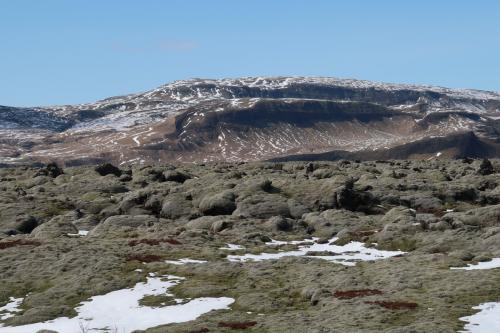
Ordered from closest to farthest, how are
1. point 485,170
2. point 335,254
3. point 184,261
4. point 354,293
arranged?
point 354,293 → point 184,261 → point 335,254 → point 485,170

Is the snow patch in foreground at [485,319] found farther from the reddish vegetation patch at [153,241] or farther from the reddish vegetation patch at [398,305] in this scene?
the reddish vegetation patch at [153,241]

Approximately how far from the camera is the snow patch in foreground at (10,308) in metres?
44.8

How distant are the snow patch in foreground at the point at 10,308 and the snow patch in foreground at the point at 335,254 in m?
18.6

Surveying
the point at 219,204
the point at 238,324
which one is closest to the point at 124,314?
the point at 238,324

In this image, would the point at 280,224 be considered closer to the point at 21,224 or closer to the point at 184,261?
the point at 184,261

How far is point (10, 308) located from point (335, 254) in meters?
28.3

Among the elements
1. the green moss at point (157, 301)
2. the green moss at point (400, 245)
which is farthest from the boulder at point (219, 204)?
the green moss at point (157, 301)

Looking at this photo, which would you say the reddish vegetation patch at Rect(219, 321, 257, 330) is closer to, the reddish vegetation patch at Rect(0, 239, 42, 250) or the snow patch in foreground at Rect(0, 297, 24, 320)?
the snow patch in foreground at Rect(0, 297, 24, 320)

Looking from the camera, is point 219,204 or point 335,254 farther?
point 219,204

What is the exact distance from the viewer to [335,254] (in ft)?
195

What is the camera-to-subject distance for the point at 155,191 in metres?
95.2

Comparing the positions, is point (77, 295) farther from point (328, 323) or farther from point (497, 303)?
point (497, 303)

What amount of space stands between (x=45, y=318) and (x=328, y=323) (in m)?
19.2

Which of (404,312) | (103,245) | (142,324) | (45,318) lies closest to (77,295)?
(45,318)
